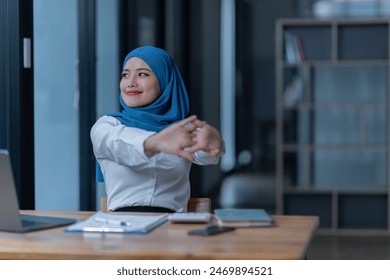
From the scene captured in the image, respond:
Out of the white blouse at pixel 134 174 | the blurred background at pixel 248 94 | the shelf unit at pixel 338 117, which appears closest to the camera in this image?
the white blouse at pixel 134 174

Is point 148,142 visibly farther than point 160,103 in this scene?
No

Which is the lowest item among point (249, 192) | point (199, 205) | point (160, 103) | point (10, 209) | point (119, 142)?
point (249, 192)

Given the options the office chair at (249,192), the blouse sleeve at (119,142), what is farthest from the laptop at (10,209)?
the office chair at (249,192)

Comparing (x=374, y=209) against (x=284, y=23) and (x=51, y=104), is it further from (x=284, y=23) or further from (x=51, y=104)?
(x=51, y=104)

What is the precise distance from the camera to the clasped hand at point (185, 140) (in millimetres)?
2191

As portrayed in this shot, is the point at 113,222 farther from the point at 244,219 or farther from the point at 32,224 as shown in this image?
the point at 244,219

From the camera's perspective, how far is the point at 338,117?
649 centimetres

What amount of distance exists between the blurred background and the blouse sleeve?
1059mm

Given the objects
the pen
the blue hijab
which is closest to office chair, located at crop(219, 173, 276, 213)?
the blue hijab

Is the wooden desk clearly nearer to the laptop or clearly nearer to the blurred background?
the laptop

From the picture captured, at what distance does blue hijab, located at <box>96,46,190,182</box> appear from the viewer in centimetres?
266

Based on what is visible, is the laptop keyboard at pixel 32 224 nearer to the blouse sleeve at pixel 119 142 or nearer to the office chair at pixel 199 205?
the blouse sleeve at pixel 119 142

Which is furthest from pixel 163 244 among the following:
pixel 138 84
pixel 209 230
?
pixel 138 84

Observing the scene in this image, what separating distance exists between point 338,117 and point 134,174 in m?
4.19
